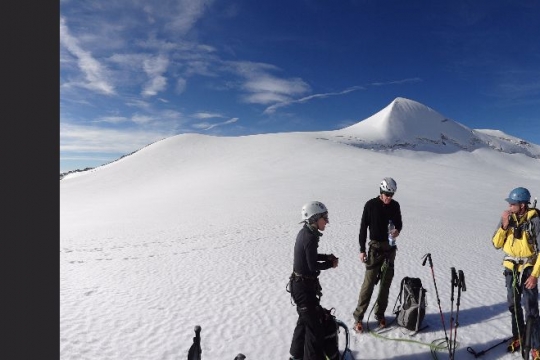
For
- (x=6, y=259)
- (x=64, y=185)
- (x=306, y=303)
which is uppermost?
(x=64, y=185)

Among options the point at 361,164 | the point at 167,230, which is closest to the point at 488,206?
the point at 361,164

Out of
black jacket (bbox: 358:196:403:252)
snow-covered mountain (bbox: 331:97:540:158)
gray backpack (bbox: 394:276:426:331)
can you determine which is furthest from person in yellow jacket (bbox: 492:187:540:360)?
snow-covered mountain (bbox: 331:97:540:158)

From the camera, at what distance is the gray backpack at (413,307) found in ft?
23.1

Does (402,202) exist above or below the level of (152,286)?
above

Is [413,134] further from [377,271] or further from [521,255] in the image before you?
[521,255]

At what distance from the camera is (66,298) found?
9.59m

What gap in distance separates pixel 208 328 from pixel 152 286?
3803 mm

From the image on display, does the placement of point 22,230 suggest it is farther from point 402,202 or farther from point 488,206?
point 488,206

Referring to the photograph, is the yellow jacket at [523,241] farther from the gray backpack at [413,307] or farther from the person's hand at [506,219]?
the gray backpack at [413,307]

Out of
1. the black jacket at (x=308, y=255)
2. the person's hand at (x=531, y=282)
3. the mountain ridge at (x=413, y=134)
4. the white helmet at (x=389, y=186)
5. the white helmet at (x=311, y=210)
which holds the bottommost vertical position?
the person's hand at (x=531, y=282)

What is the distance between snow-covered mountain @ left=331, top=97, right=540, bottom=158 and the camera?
113 m

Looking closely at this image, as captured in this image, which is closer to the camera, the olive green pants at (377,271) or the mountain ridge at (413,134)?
the olive green pants at (377,271)

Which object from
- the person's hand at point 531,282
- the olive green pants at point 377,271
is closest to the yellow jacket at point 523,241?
the person's hand at point 531,282

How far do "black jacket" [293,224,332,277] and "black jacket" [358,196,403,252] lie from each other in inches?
80.1
